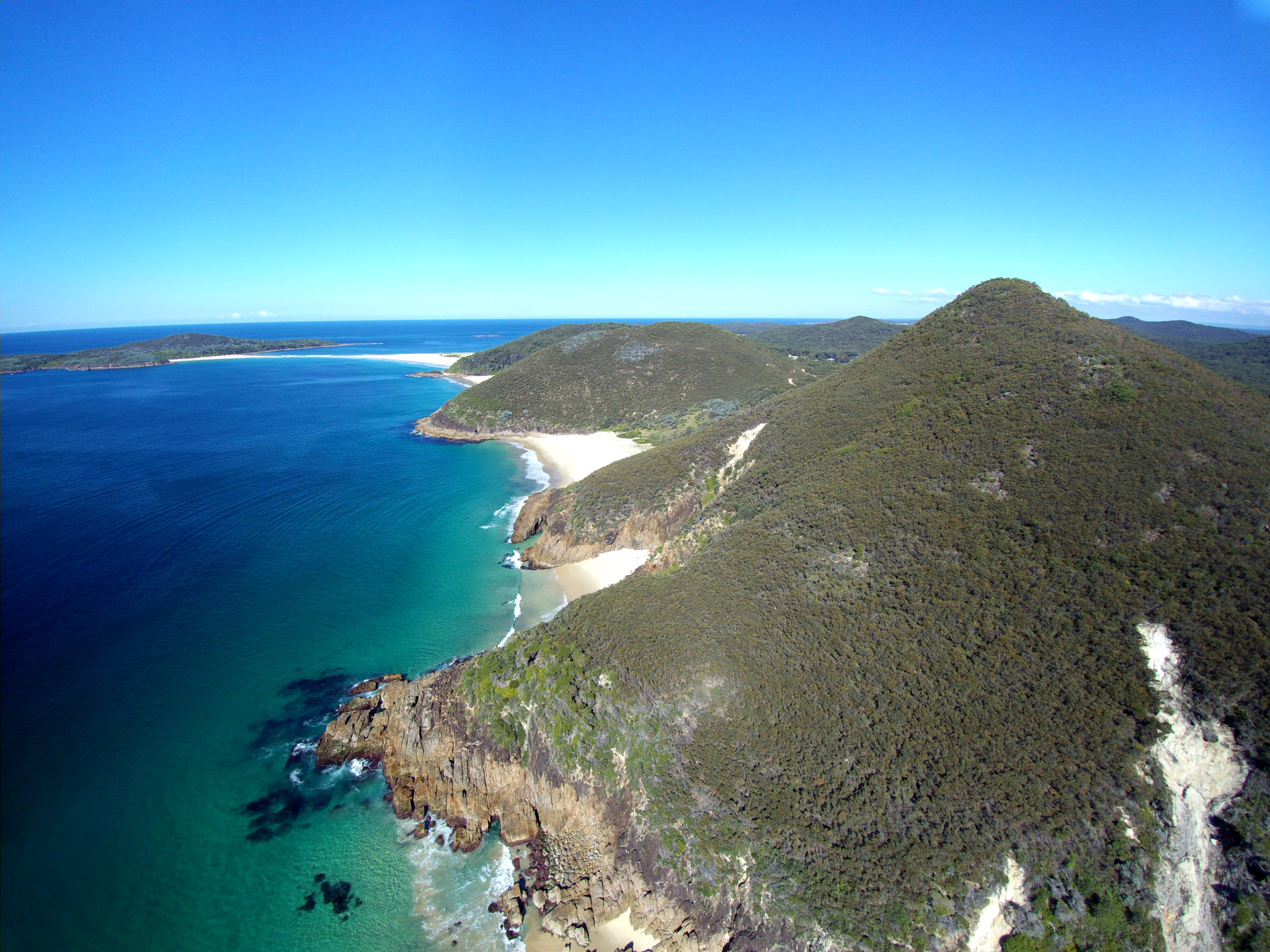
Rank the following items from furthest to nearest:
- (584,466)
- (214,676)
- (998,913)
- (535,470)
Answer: (535,470) → (584,466) → (214,676) → (998,913)

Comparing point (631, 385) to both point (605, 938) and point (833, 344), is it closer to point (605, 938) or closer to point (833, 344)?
point (605, 938)

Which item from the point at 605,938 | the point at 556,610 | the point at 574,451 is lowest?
the point at 605,938

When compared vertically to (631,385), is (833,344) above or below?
above

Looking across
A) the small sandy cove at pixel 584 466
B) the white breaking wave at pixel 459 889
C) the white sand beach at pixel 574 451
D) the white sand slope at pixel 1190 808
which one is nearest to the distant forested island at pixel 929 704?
the white sand slope at pixel 1190 808

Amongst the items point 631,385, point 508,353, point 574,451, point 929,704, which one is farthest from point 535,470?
point 508,353

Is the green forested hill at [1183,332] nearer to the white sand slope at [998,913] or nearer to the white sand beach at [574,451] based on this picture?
the white sand beach at [574,451]

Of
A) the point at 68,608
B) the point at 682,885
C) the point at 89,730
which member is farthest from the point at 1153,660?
the point at 68,608
